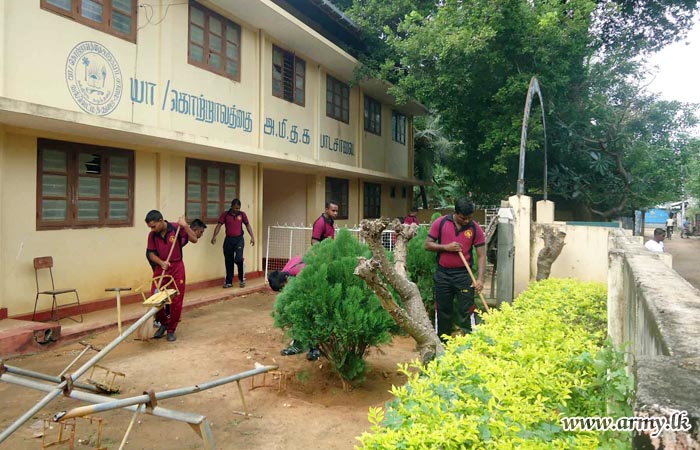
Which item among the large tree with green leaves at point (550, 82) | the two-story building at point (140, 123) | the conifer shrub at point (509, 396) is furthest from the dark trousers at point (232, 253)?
the conifer shrub at point (509, 396)

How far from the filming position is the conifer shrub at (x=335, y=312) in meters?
4.59

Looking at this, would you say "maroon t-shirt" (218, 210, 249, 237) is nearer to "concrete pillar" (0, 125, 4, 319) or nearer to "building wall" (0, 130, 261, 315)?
"building wall" (0, 130, 261, 315)

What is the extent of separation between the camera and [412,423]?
1.88 metres

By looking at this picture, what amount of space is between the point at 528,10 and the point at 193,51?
7.79m

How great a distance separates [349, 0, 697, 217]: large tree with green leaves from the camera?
463 inches

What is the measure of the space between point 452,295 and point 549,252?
3.09m

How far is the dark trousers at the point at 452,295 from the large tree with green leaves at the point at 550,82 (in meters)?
7.70

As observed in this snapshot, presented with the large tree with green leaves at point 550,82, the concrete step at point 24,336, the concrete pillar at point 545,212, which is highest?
the large tree with green leaves at point 550,82

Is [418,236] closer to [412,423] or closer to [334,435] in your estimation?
[334,435]

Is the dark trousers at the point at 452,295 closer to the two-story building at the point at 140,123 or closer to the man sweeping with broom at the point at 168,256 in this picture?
the man sweeping with broom at the point at 168,256

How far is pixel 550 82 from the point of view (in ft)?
40.7

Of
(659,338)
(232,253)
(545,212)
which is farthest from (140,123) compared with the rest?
(545,212)

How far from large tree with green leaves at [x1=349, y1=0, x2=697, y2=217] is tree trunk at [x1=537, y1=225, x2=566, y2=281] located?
4813 millimetres

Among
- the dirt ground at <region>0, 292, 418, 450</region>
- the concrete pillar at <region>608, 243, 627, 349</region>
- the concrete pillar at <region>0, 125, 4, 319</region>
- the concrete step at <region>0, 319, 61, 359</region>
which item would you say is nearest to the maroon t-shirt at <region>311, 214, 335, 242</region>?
the dirt ground at <region>0, 292, 418, 450</region>
